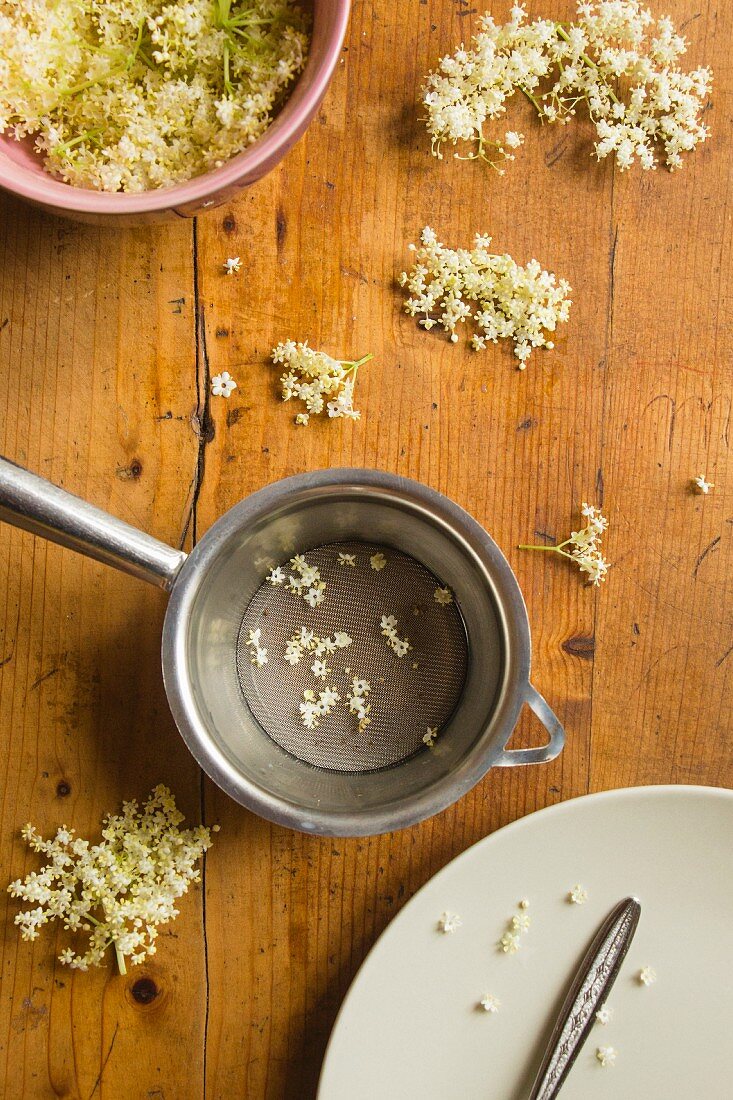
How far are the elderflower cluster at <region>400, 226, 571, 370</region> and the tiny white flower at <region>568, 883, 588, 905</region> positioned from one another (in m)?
0.54

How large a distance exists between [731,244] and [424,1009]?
33.4 inches

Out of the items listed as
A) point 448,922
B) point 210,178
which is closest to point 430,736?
point 448,922

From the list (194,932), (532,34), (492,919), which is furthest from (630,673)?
(532,34)

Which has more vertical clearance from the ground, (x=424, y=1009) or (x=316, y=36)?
(x=316, y=36)

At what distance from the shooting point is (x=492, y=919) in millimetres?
847

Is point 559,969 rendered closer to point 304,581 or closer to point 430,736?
point 430,736

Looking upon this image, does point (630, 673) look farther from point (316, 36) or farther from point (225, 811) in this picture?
point (316, 36)

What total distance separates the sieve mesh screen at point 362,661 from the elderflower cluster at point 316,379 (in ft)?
0.46

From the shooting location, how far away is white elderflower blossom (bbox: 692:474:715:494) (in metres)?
0.88

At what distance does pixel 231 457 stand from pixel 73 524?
0.75 ft

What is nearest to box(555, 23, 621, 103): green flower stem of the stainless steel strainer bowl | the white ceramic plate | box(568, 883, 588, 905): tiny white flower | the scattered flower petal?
the stainless steel strainer bowl

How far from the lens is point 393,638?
0.87 meters

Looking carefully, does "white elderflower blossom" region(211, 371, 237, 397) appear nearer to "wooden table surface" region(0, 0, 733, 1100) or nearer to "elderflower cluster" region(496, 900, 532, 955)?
"wooden table surface" region(0, 0, 733, 1100)

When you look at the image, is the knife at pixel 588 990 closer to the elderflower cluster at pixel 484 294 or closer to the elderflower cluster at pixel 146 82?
the elderflower cluster at pixel 484 294
